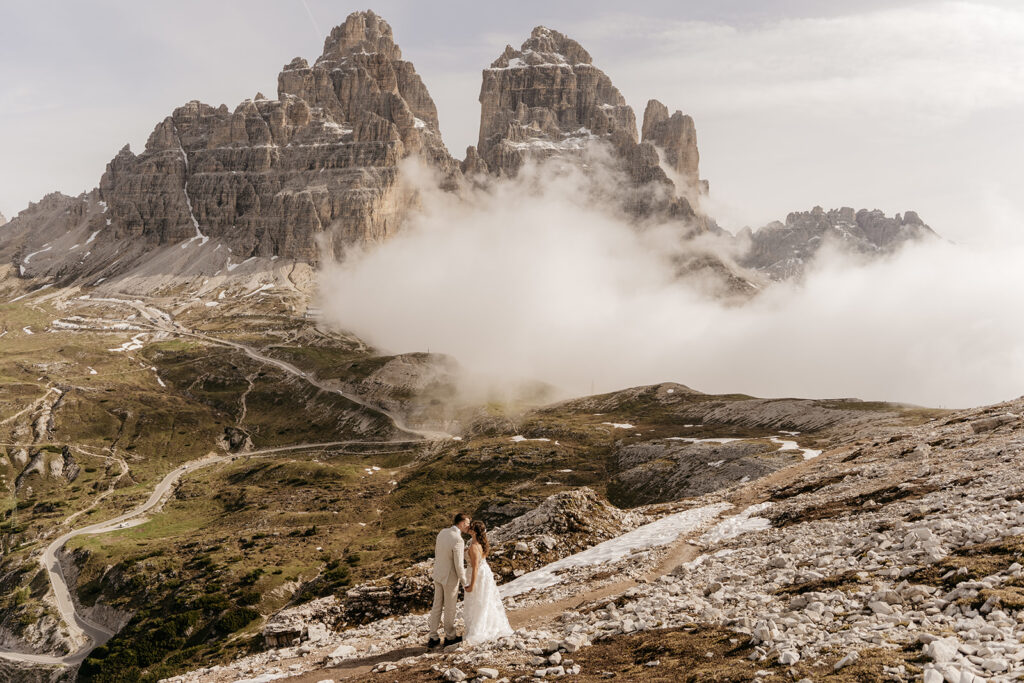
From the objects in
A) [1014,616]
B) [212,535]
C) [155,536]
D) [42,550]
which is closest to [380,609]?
[1014,616]

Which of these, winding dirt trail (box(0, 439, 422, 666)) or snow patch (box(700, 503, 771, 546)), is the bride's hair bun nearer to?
snow patch (box(700, 503, 771, 546))

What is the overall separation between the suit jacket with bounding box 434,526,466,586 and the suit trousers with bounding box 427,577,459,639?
0.70 ft

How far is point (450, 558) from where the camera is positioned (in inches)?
1002

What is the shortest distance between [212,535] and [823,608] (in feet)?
440

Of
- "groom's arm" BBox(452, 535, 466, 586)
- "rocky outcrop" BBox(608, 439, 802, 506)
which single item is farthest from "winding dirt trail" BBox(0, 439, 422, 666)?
"groom's arm" BBox(452, 535, 466, 586)

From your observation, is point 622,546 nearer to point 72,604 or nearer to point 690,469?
point 690,469

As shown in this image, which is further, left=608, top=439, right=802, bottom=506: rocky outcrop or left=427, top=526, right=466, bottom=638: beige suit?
left=608, top=439, right=802, bottom=506: rocky outcrop

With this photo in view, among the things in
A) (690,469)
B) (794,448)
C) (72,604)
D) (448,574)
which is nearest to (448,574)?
(448,574)

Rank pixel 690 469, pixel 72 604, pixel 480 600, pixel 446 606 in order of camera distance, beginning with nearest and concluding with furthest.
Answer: pixel 480 600, pixel 446 606, pixel 690 469, pixel 72 604

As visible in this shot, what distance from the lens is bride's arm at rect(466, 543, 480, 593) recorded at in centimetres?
2506

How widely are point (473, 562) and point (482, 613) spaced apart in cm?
225

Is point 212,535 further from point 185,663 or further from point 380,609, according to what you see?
point 380,609

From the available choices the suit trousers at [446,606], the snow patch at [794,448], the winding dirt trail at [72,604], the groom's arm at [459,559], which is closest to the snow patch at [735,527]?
the suit trousers at [446,606]

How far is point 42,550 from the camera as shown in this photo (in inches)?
5482
